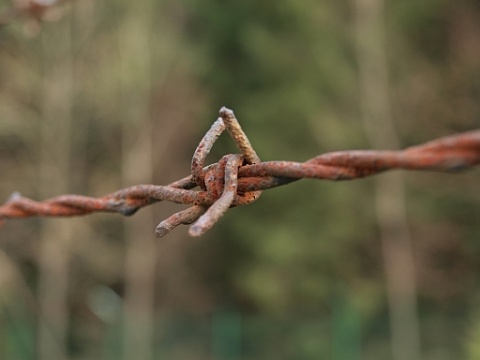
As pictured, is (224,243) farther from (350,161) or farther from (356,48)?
(350,161)

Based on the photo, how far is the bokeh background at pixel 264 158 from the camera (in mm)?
10141

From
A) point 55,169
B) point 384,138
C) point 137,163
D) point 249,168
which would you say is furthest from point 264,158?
point 249,168

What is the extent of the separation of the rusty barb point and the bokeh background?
9215 millimetres

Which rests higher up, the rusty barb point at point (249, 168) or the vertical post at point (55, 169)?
the vertical post at point (55, 169)

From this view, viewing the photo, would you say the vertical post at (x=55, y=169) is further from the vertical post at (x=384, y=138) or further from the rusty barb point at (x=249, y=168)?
the rusty barb point at (x=249, y=168)

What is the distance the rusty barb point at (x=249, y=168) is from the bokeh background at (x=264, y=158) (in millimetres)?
9215

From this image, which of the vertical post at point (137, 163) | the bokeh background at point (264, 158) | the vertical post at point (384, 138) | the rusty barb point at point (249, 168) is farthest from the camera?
the vertical post at point (137, 163)

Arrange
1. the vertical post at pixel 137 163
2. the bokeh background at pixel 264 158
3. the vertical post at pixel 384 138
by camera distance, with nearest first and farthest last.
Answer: the vertical post at pixel 384 138 → the bokeh background at pixel 264 158 → the vertical post at pixel 137 163

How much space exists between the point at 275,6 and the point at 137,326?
5754 millimetres

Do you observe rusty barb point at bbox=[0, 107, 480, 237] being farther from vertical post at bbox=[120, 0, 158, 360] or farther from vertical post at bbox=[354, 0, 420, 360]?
vertical post at bbox=[120, 0, 158, 360]

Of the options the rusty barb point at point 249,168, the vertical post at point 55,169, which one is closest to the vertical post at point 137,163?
the vertical post at point 55,169

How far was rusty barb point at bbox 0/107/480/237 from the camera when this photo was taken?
667 millimetres

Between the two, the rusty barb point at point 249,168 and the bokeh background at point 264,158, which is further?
the bokeh background at point 264,158

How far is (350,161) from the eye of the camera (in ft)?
2.59
